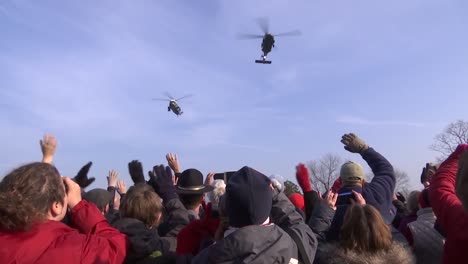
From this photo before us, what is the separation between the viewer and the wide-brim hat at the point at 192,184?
17.2ft

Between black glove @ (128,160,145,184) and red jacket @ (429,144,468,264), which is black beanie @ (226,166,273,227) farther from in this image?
black glove @ (128,160,145,184)

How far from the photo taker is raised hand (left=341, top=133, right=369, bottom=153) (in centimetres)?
454

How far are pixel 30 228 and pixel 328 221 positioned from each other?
2.51m

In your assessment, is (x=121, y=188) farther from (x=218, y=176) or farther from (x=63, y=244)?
(x=63, y=244)

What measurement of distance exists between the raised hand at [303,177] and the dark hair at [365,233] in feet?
5.10

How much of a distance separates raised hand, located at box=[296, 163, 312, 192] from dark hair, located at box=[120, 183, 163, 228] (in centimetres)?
161

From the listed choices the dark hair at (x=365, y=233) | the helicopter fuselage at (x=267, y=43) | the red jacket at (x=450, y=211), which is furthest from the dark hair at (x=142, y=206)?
the helicopter fuselage at (x=267, y=43)

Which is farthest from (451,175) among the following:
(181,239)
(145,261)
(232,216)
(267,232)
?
(145,261)

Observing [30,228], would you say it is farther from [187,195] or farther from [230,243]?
[187,195]

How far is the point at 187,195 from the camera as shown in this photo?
5281 millimetres

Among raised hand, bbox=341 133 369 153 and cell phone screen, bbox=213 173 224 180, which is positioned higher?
raised hand, bbox=341 133 369 153

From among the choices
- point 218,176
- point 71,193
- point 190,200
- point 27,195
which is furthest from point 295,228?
point 218,176

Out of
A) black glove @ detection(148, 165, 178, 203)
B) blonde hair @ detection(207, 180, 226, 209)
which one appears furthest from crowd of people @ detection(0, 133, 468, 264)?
blonde hair @ detection(207, 180, 226, 209)

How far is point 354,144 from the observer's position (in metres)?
4.55
